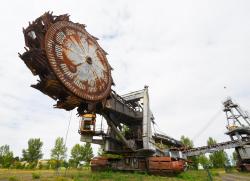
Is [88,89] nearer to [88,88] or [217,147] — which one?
[88,88]

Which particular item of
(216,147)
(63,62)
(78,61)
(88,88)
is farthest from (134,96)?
(216,147)

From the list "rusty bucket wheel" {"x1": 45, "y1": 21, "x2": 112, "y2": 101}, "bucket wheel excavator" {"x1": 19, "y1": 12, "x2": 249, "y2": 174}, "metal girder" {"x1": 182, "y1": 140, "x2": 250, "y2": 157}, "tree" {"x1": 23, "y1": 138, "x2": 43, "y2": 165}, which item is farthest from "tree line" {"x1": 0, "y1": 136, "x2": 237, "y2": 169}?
"rusty bucket wheel" {"x1": 45, "y1": 21, "x2": 112, "y2": 101}

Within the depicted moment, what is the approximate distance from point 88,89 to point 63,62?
108 inches

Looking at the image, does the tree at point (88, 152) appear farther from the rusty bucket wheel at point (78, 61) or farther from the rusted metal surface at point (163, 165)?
the rusty bucket wheel at point (78, 61)

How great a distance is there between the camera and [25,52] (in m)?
13.4

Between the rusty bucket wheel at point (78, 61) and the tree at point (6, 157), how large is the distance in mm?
35663

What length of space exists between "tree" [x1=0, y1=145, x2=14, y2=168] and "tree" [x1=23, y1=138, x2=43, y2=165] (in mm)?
3834

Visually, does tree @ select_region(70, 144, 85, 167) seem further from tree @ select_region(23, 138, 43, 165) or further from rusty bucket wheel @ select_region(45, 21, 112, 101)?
rusty bucket wheel @ select_region(45, 21, 112, 101)

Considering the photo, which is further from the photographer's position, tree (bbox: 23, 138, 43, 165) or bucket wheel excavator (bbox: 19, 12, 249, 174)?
tree (bbox: 23, 138, 43, 165)

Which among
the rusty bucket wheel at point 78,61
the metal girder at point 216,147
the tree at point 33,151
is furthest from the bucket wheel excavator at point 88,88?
the tree at point 33,151

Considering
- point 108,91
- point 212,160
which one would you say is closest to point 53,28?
point 108,91

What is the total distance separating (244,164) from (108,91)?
90.5 ft

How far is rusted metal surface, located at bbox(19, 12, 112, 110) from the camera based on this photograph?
1344 cm

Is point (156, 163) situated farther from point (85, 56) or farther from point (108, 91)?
point (85, 56)
